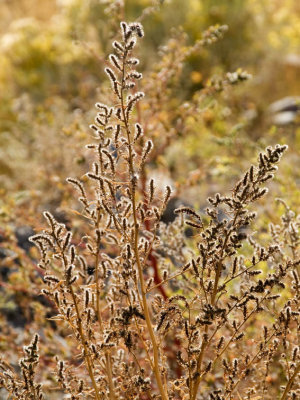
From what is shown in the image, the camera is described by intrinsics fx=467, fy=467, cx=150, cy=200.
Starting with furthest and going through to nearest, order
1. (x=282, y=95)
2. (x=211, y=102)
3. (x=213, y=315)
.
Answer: (x=282, y=95) < (x=211, y=102) < (x=213, y=315)

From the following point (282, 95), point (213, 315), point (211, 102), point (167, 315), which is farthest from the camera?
point (282, 95)

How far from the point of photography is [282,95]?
1134cm

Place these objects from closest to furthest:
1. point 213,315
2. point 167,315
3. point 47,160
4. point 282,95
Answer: point 213,315, point 167,315, point 47,160, point 282,95

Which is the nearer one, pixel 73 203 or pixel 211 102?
pixel 211 102

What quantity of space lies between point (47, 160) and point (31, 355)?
5.37m

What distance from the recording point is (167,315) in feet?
5.16

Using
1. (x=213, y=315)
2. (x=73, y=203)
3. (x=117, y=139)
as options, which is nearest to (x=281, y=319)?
(x=213, y=315)

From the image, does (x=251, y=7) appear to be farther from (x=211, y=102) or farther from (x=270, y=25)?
(x=211, y=102)

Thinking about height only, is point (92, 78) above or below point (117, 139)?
above

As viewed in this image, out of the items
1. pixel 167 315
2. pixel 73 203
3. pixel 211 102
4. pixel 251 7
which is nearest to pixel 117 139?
pixel 167 315

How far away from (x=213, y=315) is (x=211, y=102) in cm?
195

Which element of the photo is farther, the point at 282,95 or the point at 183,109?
the point at 282,95

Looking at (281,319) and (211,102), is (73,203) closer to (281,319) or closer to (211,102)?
(211,102)

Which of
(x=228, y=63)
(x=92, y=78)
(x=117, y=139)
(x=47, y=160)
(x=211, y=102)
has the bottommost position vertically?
(x=117, y=139)
